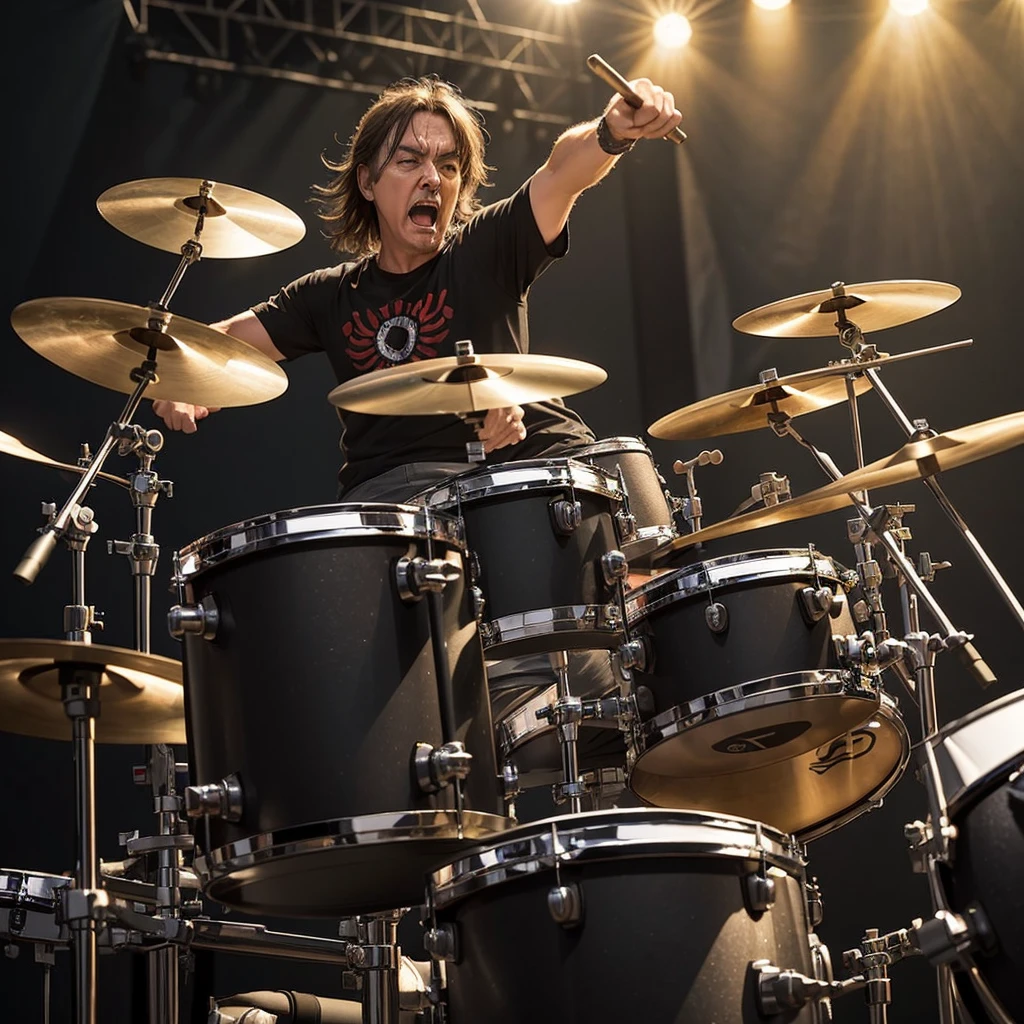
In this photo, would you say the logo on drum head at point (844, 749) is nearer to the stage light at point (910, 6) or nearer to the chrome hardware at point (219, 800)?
the chrome hardware at point (219, 800)

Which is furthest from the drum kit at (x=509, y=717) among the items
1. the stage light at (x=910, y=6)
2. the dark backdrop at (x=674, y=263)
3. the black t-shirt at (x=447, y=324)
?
the stage light at (x=910, y=6)

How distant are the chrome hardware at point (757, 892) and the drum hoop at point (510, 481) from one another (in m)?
0.97

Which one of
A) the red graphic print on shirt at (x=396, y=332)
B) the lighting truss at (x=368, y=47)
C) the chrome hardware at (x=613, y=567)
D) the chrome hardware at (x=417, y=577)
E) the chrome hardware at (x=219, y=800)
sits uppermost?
the lighting truss at (x=368, y=47)

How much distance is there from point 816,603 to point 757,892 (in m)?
0.91

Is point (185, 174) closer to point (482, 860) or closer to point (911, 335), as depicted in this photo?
point (911, 335)

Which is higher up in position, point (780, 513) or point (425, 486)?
point (425, 486)

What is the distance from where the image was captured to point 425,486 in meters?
2.95

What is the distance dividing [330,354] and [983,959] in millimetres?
2188

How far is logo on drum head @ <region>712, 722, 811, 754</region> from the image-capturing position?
2.61 metres

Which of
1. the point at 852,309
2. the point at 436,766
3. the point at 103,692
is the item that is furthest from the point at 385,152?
the point at 436,766

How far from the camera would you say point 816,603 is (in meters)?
2.62

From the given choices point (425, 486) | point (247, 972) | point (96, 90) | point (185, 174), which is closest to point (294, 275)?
point (185, 174)

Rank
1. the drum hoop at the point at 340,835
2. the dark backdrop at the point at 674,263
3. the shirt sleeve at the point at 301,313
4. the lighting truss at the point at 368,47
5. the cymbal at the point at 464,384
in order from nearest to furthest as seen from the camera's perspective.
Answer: the drum hoop at the point at 340,835, the cymbal at the point at 464,384, the shirt sleeve at the point at 301,313, the dark backdrop at the point at 674,263, the lighting truss at the point at 368,47

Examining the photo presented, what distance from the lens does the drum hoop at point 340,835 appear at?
197cm
